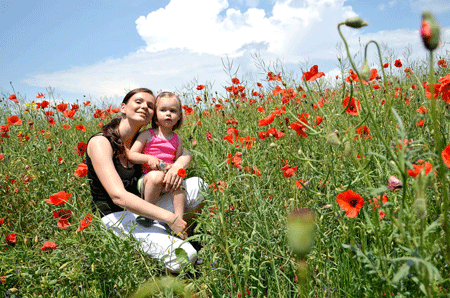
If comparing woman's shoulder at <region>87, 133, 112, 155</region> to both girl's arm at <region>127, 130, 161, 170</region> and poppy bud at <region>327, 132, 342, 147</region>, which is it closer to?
girl's arm at <region>127, 130, 161, 170</region>

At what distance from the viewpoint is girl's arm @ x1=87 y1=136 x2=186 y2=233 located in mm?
2080

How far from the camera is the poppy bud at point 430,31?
0.64 metres

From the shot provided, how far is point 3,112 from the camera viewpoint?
224 inches

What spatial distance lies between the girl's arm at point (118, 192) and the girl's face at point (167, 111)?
53 cm

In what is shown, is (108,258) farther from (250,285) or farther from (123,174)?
(123,174)

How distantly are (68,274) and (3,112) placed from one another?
5497 millimetres

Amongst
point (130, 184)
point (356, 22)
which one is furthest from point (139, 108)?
point (356, 22)

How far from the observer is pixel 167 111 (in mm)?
2650

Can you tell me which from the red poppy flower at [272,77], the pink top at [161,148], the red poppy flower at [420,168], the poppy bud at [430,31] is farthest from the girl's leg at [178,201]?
the poppy bud at [430,31]

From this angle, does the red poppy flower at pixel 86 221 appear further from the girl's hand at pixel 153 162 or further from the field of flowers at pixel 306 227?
the girl's hand at pixel 153 162

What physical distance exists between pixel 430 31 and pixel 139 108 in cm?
212

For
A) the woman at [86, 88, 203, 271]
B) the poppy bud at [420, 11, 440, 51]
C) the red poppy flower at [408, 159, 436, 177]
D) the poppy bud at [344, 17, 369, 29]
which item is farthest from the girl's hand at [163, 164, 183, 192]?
the poppy bud at [420, 11, 440, 51]

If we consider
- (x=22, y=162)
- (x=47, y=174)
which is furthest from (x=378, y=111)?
(x=22, y=162)

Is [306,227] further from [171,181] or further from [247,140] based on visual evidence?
[171,181]
